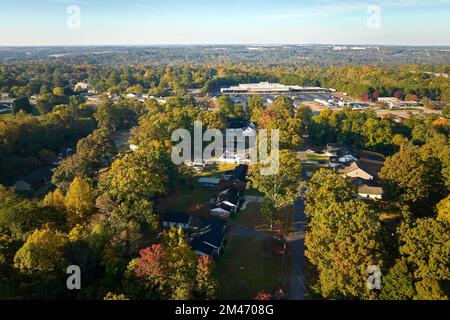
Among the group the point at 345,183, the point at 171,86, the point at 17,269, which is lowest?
the point at 17,269

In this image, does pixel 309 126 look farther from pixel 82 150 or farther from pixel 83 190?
pixel 83 190

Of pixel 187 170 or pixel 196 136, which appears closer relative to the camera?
pixel 187 170

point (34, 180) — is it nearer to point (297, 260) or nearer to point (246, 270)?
point (246, 270)

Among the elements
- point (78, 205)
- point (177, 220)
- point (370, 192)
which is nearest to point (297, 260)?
point (177, 220)

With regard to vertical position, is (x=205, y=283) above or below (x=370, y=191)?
below

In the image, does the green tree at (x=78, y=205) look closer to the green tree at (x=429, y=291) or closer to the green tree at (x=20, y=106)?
the green tree at (x=429, y=291)
